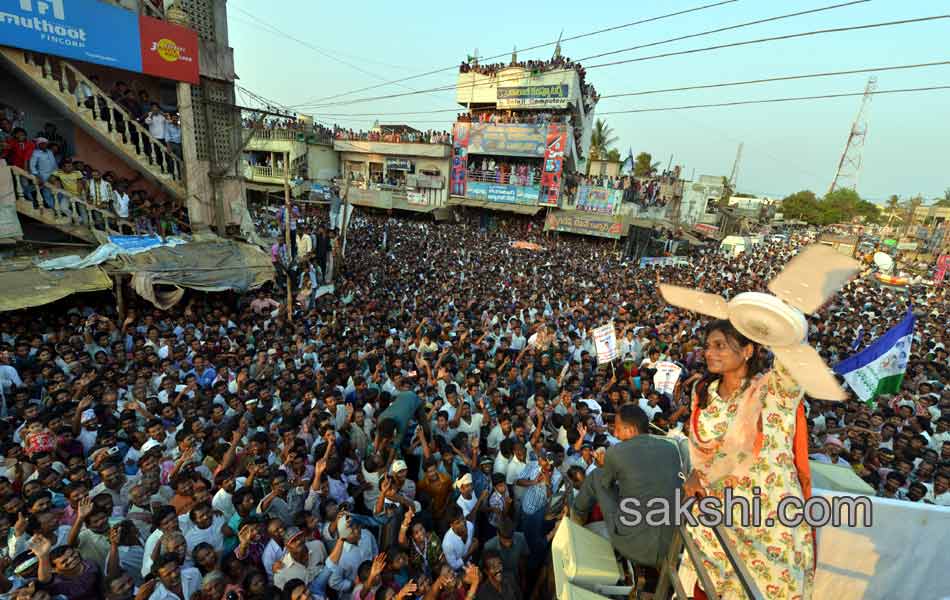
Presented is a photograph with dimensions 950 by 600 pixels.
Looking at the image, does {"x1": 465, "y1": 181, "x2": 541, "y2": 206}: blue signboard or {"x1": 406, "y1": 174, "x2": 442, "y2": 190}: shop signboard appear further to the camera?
{"x1": 406, "y1": 174, "x2": 442, "y2": 190}: shop signboard

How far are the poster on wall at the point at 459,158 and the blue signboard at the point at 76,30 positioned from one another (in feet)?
70.7

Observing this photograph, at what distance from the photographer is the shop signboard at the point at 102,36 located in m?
8.45

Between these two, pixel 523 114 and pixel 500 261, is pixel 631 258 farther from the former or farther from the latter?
pixel 523 114

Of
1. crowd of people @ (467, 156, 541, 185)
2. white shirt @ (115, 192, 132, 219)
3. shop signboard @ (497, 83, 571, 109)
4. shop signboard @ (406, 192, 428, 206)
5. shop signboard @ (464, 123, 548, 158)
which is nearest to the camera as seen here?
white shirt @ (115, 192, 132, 219)

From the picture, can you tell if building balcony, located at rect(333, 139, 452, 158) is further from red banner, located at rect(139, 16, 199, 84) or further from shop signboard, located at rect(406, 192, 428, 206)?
red banner, located at rect(139, 16, 199, 84)

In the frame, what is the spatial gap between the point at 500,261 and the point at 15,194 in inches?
507

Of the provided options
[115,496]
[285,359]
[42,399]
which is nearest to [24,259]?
[42,399]

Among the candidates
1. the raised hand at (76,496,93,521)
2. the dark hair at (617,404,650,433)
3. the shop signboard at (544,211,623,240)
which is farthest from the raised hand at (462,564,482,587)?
the shop signboard at (544,211,623,240)

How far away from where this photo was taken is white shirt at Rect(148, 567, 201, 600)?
305cm

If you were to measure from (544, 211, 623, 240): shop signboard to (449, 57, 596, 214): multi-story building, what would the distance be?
1195mm

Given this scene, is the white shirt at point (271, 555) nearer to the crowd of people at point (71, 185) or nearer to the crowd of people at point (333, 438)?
the crowd of people at point (333, 438)

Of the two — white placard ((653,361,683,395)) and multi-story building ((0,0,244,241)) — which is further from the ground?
multi-story building ((0,0,244,241))

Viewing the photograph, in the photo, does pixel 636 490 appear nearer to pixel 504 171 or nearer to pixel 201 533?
pixel 201 533

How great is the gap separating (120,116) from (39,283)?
5199 mm
